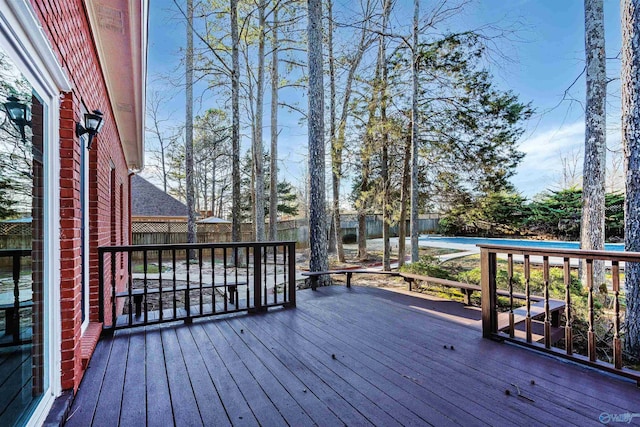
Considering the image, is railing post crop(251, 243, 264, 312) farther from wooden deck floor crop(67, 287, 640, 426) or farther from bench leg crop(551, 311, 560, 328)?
bench leg crop(551, 311, 560, 328)

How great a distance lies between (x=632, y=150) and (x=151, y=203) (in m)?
17.6

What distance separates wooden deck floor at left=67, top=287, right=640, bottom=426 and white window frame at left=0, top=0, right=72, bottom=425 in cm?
27

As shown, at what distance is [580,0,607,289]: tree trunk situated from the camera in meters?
5.22

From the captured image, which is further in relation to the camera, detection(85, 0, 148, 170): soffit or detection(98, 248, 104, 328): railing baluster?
detection(98, 248, 104, 328): railing baluster

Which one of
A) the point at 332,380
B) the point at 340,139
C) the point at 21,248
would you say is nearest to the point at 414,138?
the point at 340,139

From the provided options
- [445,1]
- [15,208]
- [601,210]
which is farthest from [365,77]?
[15,208]

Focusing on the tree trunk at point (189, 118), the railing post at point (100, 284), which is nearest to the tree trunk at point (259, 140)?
the tree trunk at point (189, 118)

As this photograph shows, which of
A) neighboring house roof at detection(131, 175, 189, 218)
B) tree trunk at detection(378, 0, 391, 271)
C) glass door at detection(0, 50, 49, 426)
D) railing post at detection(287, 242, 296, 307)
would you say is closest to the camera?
glass door at detection(0, 50, 49, 426)

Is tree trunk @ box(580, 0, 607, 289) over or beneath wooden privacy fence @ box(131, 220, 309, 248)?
over

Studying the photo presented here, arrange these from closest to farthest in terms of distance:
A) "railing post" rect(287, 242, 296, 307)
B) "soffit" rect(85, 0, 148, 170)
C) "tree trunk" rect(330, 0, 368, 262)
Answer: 1. "soffit" rect(85, 0, 148, 170)
2. "railing post" rect(287, 242, 296, 307)
3. "tree trunk" rect(330, 0, 368, 262)

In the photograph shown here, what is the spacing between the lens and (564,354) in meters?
2.45

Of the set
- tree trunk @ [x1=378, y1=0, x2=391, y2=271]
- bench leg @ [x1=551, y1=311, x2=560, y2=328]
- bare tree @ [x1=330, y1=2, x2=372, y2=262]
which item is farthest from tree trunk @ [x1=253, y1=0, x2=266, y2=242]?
bench leg @ [x1=551, y1=311, x2=560, y2=328]

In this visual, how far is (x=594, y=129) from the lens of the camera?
5434 millimetres

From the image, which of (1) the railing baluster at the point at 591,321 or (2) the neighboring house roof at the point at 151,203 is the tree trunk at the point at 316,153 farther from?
(2) the neighboring house roof at the point at 151,203
